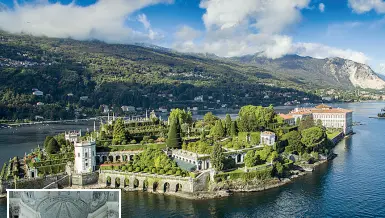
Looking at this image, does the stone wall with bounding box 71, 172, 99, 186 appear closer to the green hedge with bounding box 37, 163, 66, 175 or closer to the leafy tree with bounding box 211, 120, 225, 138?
the green hedge with bounding box 37, 163, 66, 175

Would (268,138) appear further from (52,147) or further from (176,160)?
(52,147)

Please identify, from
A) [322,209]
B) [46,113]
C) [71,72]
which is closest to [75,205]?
[322,209]

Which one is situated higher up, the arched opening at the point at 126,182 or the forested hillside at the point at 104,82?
the forested hillside at the point at 104,82

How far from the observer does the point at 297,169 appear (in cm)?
4109

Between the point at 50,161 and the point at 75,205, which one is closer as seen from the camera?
the point at 75,205

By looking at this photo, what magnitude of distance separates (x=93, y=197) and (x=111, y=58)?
6500 inches

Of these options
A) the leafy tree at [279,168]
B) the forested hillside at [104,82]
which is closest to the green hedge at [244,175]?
the leafy tree at [279,168]

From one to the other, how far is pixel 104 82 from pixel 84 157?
99.2 metres

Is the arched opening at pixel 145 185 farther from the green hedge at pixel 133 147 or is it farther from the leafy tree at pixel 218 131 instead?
the leafy tree at pixel 218 131

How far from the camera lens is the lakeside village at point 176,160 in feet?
112

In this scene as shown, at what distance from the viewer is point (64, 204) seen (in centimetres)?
1061

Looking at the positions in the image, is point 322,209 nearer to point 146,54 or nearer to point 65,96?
point 65,96

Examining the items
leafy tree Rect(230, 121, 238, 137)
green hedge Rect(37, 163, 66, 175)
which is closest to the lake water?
green hedge Rect(37, 163, 66, 175)

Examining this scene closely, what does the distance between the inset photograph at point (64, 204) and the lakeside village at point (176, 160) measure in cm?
2208
